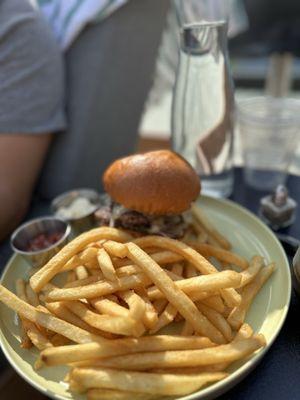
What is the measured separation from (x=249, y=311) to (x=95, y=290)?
1.43 feet

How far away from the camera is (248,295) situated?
1.13 meters

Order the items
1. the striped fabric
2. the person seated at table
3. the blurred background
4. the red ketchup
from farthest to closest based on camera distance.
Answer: the blurred background → the striped fabric → the person seated at table → the red ketchup

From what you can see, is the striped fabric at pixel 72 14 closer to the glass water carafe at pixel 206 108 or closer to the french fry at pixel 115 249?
the glass water carafe at pixel 206 108

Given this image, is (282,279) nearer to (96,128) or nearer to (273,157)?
(273,157)

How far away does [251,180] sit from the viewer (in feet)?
5.91

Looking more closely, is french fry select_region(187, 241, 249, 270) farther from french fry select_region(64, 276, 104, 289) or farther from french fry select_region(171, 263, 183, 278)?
french fry select_region(64, 276, 104, 289)

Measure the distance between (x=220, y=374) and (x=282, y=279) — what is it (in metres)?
0.39

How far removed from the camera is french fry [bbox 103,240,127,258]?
3.67 ft

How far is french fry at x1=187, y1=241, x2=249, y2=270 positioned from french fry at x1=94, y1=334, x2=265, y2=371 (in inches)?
12.4

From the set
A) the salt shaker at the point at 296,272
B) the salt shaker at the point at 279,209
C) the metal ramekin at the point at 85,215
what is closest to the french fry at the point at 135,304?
the salt shaker at the point at 296,272

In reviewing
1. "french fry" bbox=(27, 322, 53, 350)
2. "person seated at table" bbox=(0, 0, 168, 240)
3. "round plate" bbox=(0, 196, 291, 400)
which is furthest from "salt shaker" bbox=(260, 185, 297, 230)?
"person seated at table" bbox=(0, 0, 168, 240)

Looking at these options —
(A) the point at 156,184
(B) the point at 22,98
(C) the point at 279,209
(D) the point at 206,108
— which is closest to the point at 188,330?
(A) the point at 156,184

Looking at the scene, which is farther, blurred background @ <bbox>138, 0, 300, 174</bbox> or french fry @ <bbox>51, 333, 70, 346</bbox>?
blurred background @ <bbox>138, 0, 300, 174</bbox>

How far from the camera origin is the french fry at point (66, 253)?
3.65 ft
